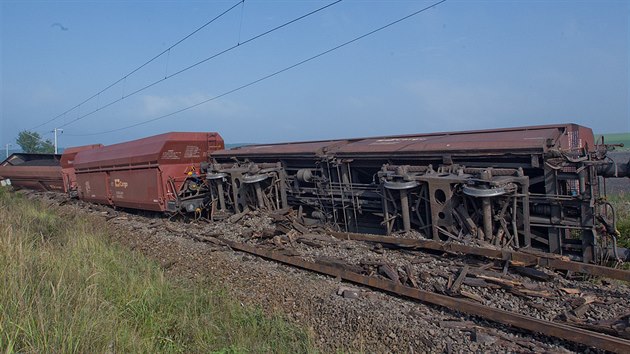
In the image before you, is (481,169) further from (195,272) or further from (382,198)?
(195,272)

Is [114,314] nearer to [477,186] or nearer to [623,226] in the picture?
[477,186]

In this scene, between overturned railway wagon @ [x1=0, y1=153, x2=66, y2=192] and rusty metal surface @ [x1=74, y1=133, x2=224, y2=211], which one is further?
overturned railway wagon @ [x1=0, y1=153, x2=66, y2=192]

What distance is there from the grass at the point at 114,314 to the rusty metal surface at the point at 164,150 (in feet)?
22.3

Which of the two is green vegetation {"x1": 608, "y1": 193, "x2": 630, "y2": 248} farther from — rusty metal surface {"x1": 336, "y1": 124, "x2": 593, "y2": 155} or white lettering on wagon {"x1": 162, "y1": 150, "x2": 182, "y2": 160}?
white lettering on wagon {"x1": 162, "y1": 150, "x2": 182, "y2": 160}

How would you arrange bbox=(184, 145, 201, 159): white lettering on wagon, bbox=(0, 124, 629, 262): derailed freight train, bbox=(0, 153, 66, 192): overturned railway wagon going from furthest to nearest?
bbox=(0, 153, 66, 192): overturned railway wagon < bbox=(184, 145, 201, 159): white lettering on wagon < bbox=(0, 124, 629, 262): derailed freight train

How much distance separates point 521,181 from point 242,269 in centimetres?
461

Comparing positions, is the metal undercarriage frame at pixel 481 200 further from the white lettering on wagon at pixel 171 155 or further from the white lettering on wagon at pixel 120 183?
the white lettering on wagon at pixel 120 183

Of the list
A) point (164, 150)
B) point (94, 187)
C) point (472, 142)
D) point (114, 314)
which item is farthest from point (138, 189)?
point (114, 314)

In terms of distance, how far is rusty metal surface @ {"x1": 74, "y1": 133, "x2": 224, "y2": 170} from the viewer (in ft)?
43.3

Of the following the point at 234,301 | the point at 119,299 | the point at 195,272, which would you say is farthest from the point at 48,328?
the point at 195,272

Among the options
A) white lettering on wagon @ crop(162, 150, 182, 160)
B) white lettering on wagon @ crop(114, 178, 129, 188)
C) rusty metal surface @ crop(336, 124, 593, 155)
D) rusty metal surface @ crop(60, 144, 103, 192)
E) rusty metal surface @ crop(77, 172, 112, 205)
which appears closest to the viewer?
rusty metal surface @ crop(336, 124, 593, 155)

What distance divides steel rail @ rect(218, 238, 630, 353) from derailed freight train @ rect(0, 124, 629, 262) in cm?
207

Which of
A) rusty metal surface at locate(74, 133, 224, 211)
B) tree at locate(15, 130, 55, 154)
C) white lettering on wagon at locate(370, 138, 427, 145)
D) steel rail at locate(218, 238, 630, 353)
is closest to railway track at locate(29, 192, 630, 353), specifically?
steel rail at locate(218, 238, 630, 353)

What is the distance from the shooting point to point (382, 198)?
9.11 m
